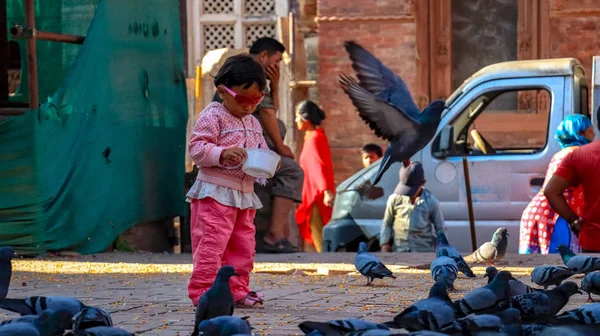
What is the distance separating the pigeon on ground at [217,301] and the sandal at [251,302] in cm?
124

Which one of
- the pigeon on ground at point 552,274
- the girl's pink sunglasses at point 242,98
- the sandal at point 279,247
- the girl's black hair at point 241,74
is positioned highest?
the girl's black hair at point 241,74

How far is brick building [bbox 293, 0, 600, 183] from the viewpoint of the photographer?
63.0 feet

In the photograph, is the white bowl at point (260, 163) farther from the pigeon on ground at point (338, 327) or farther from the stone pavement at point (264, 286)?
the pigeon on ground at point (338, 327)

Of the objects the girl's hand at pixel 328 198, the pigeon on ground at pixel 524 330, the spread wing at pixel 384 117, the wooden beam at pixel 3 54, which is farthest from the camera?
the girl's hand at pixel 328 198

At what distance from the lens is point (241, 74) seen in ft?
23.3

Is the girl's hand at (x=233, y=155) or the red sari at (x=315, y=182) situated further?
the red sari at (x=315, y=182)

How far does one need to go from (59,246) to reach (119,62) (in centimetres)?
201

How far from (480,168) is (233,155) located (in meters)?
5.84

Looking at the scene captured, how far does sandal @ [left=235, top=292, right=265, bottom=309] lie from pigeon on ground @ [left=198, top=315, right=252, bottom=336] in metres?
2.18

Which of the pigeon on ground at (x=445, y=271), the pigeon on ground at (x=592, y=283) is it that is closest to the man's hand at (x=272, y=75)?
A: the pigeon on ground at (x=445, y=271)

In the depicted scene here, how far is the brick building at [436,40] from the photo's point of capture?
19203mm

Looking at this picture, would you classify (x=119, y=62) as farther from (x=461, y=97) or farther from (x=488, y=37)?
(x=488, y=37)

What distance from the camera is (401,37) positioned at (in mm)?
19453

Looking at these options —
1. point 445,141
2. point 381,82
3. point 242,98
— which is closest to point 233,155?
point 242,98
